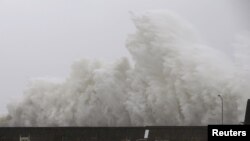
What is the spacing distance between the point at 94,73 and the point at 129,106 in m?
8.14

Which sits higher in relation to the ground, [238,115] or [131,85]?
[131,85]

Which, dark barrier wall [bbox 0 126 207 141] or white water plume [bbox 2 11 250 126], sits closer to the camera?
dark barrier wall [bbox 0 126 207 141]

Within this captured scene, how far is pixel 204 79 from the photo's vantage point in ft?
196

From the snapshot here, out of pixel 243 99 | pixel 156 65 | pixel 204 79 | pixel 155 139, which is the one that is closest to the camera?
pixel 155 139

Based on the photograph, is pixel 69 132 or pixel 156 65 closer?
pixel 69 132

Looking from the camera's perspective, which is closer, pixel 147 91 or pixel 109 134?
pixel 109 134

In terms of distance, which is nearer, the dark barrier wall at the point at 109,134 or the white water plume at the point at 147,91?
the dark barrier wall at the point at 109,134

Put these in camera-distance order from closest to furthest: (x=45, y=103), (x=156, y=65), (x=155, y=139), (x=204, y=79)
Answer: (x=155, y=139) < (x=204, y=79) < (x=156, y=65) < (x=45, y=103)

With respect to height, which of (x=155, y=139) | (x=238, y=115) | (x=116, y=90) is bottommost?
(x=155, y=139)

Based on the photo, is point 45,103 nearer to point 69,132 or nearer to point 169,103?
point 169,103

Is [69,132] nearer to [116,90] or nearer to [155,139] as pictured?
[155,139]

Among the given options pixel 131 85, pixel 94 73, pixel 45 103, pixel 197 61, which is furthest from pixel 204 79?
pixel 45 103

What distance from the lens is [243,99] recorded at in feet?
184

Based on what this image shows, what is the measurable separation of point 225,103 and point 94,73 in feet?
62.1
